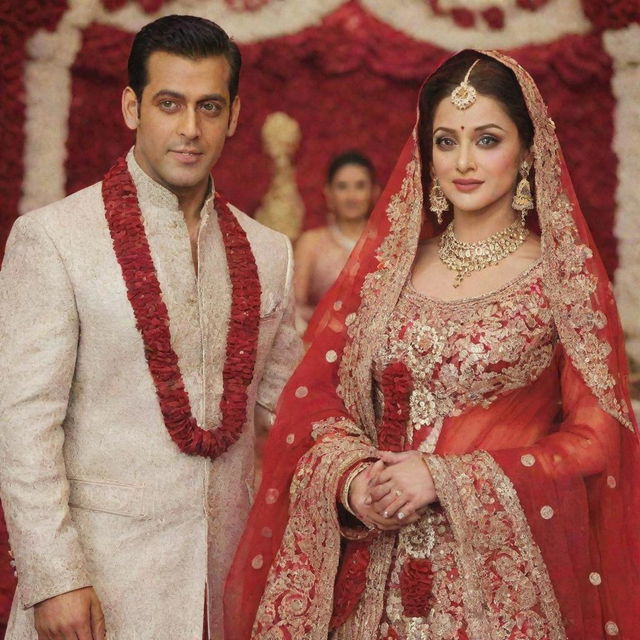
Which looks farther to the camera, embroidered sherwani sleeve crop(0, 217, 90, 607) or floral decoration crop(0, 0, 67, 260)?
floral decoration crop(0, 0, 67, 260)

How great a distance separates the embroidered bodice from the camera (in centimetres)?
235

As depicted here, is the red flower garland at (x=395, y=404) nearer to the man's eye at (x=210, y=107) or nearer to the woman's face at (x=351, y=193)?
the man's eye at (x=210, y=107)

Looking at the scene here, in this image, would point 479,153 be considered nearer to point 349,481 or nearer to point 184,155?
point 184,155

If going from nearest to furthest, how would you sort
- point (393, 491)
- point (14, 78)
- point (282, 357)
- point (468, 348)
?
point (393, 491) < point (468, 348) < point (282, 357) < point (14, 78)

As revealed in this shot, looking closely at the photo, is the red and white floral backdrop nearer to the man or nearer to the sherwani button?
the man

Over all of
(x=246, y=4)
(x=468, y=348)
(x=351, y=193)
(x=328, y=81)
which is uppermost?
(x=246, y=4)

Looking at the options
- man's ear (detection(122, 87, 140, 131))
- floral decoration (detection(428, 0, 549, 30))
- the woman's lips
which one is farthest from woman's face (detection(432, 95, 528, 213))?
floral decoration (detection(428, 0, 549, 30))

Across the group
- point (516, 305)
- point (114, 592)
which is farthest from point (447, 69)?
point (114, 592)

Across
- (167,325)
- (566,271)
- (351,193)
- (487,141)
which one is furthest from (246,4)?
(566,271)

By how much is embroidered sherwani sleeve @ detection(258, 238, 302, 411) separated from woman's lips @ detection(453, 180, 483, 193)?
0.53 metres

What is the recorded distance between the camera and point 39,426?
2.30 m

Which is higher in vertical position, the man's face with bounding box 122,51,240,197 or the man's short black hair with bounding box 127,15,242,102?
the man's short black hair with bounding box 127,15,242,102

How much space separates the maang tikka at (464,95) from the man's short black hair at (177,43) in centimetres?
51

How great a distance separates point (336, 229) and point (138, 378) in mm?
2161
